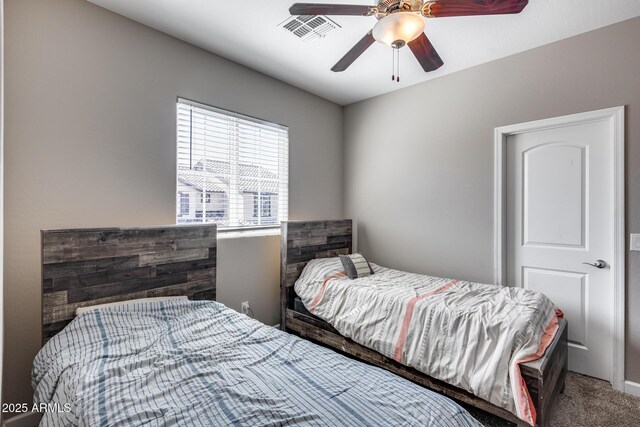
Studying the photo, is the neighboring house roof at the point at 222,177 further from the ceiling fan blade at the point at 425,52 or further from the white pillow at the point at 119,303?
the ceiling fan blade at the point at 425,52

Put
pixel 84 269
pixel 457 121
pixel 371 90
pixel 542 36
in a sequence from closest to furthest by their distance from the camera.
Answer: pixel 84 269
pixel 542 36
pixel 457 121
pixel 371 90

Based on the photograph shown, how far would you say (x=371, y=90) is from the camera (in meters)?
3.46

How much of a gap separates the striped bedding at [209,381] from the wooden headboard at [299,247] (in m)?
1.19

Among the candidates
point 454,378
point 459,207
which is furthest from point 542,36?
point 454,378

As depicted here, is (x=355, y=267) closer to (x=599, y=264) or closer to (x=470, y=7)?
(x=599, y=264)

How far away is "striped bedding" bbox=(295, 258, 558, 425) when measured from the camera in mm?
1679

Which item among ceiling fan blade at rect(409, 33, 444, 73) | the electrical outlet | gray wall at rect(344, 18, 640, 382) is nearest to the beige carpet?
gray wall at rect(344, 18, 640, 382)

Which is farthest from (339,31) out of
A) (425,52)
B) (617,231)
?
(617,231)

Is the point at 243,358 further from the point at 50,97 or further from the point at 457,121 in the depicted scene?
the point at 457,121

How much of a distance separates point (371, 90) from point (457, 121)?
103cm

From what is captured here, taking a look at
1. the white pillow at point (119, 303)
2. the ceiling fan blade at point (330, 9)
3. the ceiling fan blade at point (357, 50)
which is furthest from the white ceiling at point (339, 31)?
the white pillow at point (119, 303)

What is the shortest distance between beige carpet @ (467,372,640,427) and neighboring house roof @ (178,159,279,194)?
2459 millimetres

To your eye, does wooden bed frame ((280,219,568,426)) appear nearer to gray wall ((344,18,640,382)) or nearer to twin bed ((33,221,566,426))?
twin bed ((33,221,566,426))

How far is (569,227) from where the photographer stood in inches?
97.9
